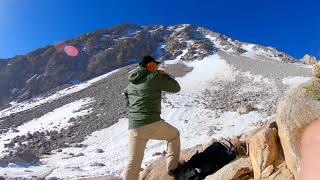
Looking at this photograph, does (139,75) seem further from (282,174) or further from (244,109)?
(244,109)

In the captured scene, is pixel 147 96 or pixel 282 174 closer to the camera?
pixel 282 174

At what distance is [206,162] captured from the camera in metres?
9.08

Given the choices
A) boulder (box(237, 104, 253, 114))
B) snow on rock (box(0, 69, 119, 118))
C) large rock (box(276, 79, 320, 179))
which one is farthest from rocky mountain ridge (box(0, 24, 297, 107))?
large rock (box(276, 79, 320, 179))

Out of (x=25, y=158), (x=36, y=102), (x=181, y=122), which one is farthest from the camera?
(x=36, y=102)

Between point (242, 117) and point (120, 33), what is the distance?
318 ft

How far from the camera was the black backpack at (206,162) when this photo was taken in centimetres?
881

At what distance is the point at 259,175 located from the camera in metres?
8.05

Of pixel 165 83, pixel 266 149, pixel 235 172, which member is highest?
pixel 165 83

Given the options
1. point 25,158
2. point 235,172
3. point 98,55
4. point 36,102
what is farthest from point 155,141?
point 98,55

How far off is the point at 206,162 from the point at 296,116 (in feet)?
8.65

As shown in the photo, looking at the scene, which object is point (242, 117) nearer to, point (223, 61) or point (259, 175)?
point (259, 175)

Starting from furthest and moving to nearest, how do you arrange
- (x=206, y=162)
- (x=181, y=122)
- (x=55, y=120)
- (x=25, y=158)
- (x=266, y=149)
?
1. (x=55, y=120)
2. (x=181, y=122)
3. (x=25, y=158)
4. (x=206, y=162)
5. (x=266, y=149)

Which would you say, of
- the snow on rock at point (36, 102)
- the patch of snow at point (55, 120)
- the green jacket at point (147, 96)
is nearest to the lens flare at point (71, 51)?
the snow on rock at point (36, 102)

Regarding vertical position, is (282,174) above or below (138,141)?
below
